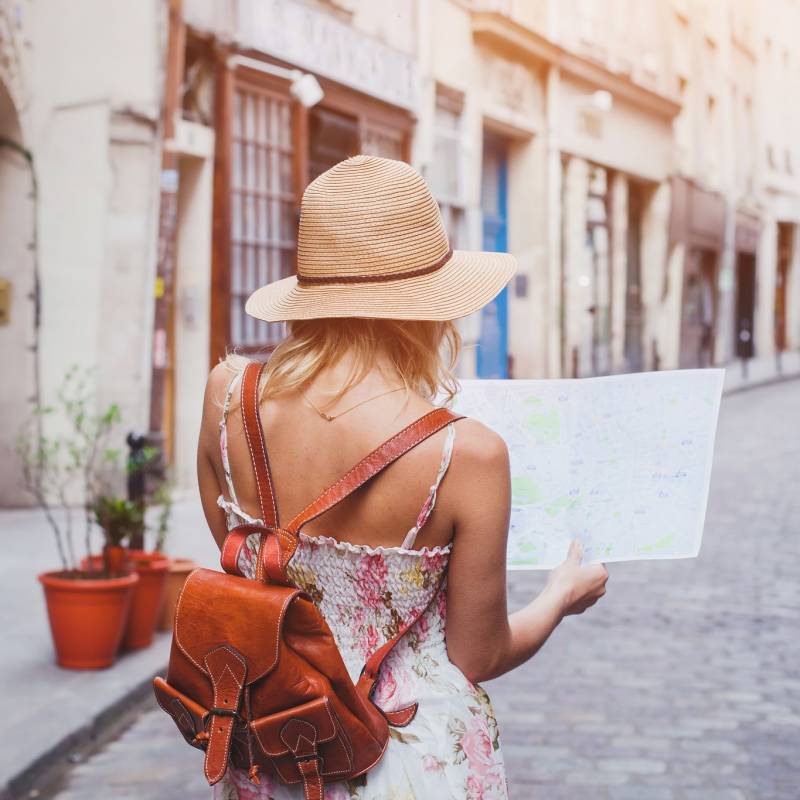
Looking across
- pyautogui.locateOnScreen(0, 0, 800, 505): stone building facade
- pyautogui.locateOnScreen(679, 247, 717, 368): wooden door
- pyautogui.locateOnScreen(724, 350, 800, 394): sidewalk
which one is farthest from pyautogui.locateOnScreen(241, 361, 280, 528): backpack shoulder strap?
pyautogui.locateOnScreen(679, 247, 717, 368): wooden door

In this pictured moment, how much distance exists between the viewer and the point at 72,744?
5.22m

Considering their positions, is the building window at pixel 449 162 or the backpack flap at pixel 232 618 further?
the building window at pixel 449 162

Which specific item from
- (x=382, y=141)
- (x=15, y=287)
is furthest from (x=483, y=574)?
(x=382, y=141)

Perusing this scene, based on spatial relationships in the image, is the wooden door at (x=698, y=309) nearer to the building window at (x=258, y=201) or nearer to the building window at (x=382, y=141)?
the building window at (x=382, y=141)

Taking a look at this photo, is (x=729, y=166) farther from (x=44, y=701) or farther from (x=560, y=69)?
(x=44, y=701)

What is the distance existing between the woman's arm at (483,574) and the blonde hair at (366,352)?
13cm

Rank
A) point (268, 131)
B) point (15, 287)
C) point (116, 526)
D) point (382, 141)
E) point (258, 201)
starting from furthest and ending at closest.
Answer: point (382, 141), point (268, 131), point (258, 201), point (15, 287), point (116, 526)

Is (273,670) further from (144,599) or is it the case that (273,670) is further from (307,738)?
(144,599)

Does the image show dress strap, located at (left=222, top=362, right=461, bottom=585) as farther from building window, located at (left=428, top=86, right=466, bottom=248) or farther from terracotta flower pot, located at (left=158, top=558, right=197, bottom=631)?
building window, located at (left=428, top=86, right=466, bottom=248)

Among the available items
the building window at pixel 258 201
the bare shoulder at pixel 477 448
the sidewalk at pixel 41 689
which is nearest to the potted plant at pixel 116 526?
the sidewalk at pixel 41 689

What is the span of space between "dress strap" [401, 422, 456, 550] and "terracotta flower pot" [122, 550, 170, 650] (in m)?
4.56

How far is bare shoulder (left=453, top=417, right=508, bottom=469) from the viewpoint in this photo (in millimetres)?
1945

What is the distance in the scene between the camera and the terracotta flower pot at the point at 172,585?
21.9ft

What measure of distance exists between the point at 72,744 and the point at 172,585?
154 centimetres
